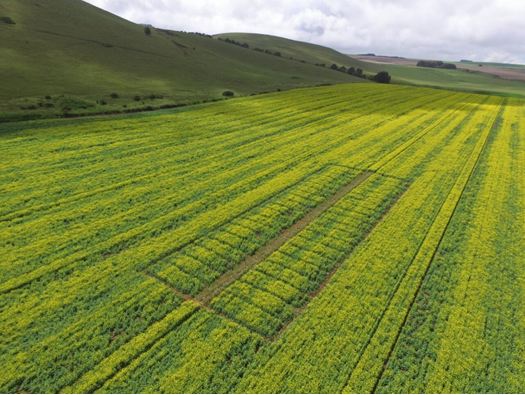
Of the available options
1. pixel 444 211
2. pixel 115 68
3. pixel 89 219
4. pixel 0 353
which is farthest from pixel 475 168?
pixel 115 68

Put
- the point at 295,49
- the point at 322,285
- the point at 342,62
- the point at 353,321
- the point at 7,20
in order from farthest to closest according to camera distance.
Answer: the point at 295,49 → the point at 342,62 → the point at 7,20 → the point at 322,285 → the point at 353,321

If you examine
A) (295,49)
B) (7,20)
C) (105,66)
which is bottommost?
(105,66)

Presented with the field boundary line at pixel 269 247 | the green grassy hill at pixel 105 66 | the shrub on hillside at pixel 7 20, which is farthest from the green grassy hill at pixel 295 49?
the field boundary line at pixel 269 247

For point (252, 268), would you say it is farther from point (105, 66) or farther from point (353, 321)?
point (105, 66)

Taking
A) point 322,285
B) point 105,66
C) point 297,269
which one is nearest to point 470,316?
point 322,285

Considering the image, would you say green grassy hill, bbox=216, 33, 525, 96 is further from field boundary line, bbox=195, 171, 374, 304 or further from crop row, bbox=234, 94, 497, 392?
crop row, bbox=234, 94, 497, 392

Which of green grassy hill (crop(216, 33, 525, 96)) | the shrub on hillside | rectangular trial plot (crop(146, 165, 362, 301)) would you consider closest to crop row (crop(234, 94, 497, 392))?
rectangular trial plot (crop(146, 165, 362, 301))

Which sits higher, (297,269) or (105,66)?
(105,66)
